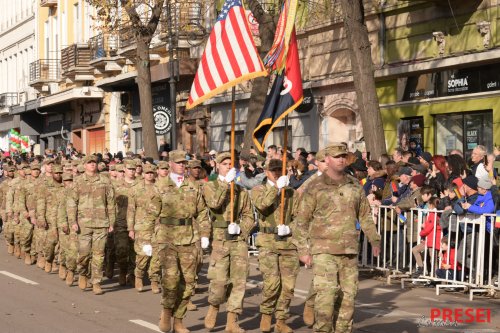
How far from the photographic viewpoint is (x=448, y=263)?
1452 centimetres

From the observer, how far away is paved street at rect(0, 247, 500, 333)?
12.0 metres

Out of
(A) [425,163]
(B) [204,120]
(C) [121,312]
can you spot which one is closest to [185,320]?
(C) [121,312]

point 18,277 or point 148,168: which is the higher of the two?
point 148,168

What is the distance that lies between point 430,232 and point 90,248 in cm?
486

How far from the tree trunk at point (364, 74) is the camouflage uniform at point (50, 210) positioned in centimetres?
610

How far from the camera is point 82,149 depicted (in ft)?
172

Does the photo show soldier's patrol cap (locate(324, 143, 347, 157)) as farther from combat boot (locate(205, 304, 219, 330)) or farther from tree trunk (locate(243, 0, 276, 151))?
tree trunk (locate(243, 0, 276, 151))

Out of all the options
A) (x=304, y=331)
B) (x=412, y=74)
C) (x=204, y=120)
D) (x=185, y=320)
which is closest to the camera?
(x=304, y=331)

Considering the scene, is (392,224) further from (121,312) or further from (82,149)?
(82,149)

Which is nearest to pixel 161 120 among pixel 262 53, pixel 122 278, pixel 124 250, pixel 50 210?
pixel 262 53

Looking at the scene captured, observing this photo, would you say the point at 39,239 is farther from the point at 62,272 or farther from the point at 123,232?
the point at 123,232

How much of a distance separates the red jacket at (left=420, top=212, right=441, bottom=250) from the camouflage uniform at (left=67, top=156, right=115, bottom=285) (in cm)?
449

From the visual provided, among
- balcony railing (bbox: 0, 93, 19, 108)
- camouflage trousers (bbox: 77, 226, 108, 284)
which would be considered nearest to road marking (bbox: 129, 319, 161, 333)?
camouflage trousers (bbox: 77, 226, 108, 284)

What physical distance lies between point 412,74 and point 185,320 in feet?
48.5
